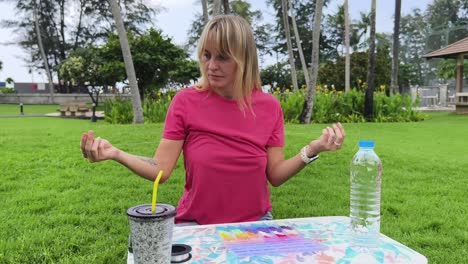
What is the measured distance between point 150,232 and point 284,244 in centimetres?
56

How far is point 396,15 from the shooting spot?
19938 millimetres

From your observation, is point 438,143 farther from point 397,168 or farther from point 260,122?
point 260,122

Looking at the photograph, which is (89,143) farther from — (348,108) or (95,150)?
(348,108)

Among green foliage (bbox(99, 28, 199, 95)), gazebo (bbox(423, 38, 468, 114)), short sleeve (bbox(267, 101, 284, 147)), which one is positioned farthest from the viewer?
green foliage (bbox(99, 28, 199, 95))

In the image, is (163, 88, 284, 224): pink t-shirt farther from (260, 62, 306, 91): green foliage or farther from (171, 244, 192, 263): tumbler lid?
(260, 62, 306, 91): green foliage

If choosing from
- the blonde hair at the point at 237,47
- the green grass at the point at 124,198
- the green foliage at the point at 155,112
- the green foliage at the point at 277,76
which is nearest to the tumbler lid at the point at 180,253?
the blonde hair at the point at 237,47

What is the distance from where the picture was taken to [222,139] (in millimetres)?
1996

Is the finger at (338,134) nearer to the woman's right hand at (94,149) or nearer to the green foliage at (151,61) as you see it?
the woman's right hand at (94,149)

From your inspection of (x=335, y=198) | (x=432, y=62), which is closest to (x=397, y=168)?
(x=335, y=198)

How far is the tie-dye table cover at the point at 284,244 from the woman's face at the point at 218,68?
0.61 m

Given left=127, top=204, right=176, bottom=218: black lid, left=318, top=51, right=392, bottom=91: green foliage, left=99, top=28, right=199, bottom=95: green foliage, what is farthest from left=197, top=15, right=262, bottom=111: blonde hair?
left=318, top=51, right=392, bottom=91: green foliage

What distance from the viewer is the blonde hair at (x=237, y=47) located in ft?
6.31

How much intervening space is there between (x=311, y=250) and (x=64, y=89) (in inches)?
1729

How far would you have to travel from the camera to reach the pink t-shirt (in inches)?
77.8
